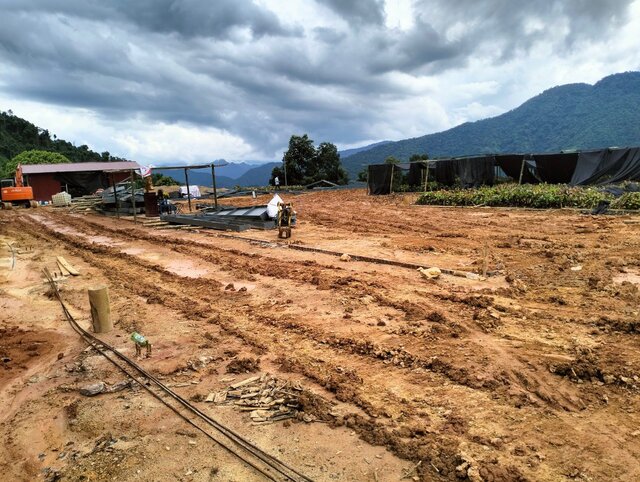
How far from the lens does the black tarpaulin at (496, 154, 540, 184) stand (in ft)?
68.8

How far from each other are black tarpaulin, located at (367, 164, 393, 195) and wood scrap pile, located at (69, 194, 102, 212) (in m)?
17.2

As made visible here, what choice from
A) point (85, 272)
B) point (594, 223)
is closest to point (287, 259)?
point (85, 272)

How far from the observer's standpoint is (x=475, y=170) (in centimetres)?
2273

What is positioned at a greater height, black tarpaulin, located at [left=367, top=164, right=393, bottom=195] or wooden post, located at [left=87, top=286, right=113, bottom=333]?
black tarpaulin, located at [left=367, top=164, right=393, bottom=195]

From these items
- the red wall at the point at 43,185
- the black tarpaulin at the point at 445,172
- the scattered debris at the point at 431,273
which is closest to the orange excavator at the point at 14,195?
the red wall at the point at 43,185

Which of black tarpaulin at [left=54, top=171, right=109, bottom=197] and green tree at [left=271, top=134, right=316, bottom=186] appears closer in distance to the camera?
black tarpaulin at [left=54, top=171, right=109, bottom=197]

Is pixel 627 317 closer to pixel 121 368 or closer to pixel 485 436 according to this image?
pixel 485 436

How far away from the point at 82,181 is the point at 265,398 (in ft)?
137

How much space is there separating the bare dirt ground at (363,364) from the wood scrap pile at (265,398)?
10cm

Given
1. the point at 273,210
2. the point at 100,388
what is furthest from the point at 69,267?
the point at 273,210

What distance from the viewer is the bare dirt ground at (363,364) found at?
3248mm

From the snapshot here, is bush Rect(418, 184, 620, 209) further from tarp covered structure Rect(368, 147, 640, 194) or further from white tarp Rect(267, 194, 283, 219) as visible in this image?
white tarp Rect(267, 194, 283, 219)

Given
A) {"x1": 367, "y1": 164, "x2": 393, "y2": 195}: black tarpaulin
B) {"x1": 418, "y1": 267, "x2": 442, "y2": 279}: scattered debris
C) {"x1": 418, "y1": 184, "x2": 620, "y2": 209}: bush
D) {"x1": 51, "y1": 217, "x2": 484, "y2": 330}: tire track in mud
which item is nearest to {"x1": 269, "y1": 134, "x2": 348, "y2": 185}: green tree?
{"x1": 367, "y1": 164, "x2": 393, "y2": 195}: black tarpaulin

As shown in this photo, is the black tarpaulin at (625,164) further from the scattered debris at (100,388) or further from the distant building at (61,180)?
the distant building at (61,180)
